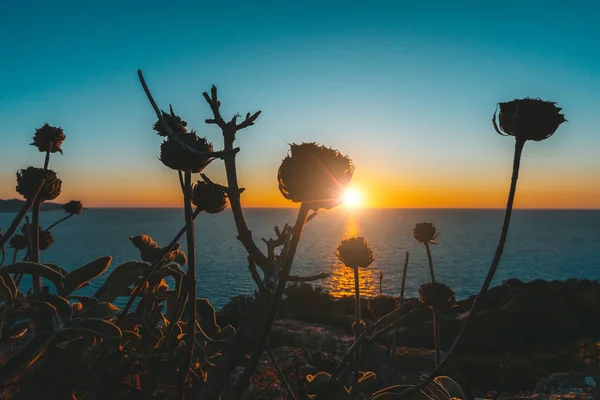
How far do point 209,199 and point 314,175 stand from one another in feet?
2.80

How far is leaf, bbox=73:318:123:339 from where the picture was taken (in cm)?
139

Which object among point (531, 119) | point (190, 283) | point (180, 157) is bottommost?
point (190, 283)

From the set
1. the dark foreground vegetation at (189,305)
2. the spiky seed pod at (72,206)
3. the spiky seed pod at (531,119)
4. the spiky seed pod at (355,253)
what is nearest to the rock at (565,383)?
the dark foreground vegetation at (189,305)

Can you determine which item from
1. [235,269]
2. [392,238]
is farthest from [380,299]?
[392,238]

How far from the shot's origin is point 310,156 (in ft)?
4.06

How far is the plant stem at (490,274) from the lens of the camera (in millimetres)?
1494

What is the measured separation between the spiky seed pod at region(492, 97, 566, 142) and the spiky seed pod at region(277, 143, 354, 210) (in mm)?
1195

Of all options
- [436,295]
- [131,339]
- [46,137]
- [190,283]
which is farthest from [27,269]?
[436,295]

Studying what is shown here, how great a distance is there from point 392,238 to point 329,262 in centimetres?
6183

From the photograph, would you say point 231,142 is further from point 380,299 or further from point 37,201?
point 380,299

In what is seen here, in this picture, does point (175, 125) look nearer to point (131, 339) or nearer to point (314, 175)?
point (314, 175)

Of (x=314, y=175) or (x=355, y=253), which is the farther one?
(x=355, y=253)

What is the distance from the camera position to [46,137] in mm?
2971

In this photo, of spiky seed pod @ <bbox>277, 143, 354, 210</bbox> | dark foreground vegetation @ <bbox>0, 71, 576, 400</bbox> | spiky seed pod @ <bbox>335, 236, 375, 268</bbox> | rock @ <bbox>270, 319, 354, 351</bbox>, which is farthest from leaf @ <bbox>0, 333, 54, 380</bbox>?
rock @ <bbox>270, 319, 354, 351</bbox>
